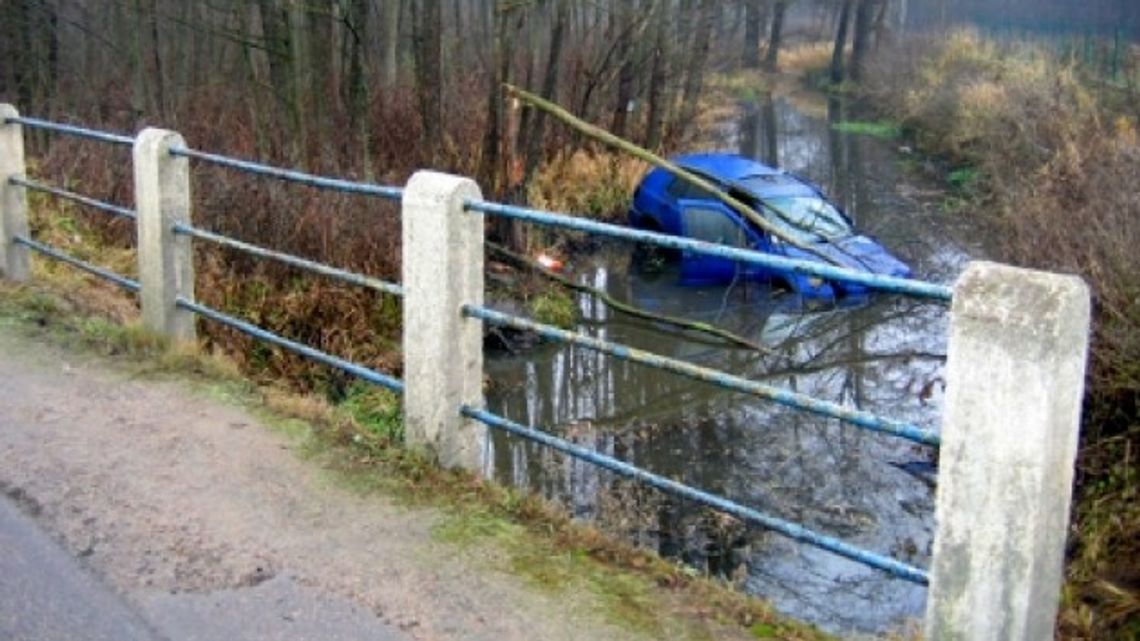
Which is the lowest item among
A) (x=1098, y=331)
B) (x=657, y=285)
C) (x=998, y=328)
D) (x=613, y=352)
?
(x=657, y=285)

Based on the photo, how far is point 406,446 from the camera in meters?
5.36

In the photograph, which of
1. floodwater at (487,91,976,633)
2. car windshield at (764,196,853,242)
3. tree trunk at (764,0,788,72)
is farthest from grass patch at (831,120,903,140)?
car windshield at (764,196,853,242)

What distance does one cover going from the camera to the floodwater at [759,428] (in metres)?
8.31

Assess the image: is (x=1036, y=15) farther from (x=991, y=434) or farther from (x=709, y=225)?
(x=991, y=434)

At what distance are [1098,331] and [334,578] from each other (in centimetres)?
627

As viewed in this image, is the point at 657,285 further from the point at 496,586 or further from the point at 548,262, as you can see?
the point at 496,586

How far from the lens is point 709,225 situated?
18188 mm

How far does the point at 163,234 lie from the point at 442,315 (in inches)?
104

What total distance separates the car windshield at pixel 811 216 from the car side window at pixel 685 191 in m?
1.13

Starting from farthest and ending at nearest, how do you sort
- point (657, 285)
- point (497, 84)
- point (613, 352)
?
point (657, 285)
point (497, 84)
point (613, 352)

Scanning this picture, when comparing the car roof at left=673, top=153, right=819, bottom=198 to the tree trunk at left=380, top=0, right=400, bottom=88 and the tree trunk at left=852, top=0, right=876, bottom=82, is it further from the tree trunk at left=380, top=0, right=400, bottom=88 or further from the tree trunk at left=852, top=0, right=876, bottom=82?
the tree trunk at left=852, top=0, right=876, bottom=82

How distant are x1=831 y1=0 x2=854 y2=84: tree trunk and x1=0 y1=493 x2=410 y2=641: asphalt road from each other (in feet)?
162

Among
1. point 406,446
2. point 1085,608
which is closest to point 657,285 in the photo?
point 1085,608

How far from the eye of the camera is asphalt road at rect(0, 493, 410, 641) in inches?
150
